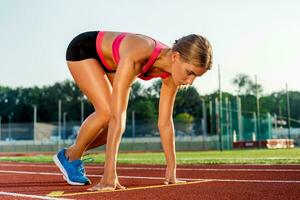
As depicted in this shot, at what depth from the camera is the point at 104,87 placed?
4.19 meters

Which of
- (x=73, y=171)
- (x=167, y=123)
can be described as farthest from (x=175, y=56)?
(x=73, y=171)

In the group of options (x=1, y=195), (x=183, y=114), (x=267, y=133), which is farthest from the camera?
(x=183, y=114)

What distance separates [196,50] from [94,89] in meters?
1.06

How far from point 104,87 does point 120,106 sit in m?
0.49

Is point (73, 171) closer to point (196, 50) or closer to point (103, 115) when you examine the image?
point (103, 115)

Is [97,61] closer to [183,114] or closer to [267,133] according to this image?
[267,133]

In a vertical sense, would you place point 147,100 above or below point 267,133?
above

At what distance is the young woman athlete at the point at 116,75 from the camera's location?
3.69m

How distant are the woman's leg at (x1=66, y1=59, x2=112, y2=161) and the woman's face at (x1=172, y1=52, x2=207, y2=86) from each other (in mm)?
718

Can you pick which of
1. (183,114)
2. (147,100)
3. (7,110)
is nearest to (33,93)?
(7,110)

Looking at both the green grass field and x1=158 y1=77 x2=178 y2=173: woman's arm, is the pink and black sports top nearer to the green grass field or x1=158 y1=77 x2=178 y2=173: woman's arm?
x1=158 y1=77 x2=178 y2=173: woman's arm

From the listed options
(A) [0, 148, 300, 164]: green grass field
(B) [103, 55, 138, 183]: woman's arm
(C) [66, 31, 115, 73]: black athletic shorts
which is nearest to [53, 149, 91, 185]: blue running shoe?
(B) [103, 55, 138, 183]: woman's arm

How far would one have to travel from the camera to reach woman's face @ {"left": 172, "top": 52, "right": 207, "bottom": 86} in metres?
3.67

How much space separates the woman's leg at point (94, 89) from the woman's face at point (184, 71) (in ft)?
2.36
